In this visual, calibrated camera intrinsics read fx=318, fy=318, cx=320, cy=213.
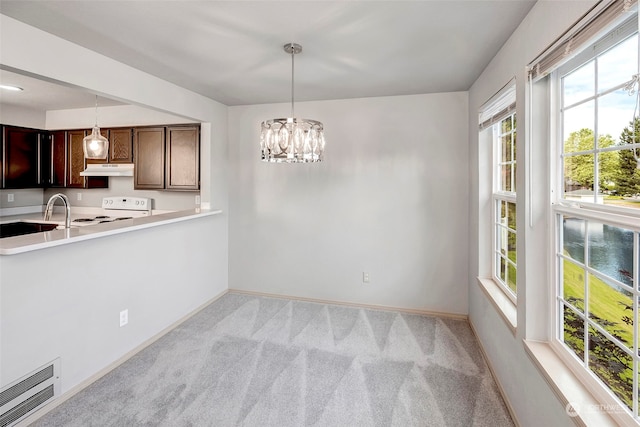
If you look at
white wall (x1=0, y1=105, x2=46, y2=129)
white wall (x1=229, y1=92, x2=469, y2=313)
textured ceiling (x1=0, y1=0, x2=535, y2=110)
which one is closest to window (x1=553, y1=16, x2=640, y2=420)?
textured ceiling (x1=0, y1=0, x2=535, y2=110)

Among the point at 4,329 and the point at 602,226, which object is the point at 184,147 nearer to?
the point at 4,329

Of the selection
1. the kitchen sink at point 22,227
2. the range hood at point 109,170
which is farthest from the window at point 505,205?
the kitchen sink at point 22,227

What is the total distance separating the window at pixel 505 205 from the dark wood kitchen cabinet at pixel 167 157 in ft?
Answer: 10.7

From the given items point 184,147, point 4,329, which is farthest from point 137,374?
point 184,147

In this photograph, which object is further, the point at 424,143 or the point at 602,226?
the point at 424,143

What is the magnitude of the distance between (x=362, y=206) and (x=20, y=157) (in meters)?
4.64

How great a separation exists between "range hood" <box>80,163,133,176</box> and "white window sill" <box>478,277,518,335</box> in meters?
4.30

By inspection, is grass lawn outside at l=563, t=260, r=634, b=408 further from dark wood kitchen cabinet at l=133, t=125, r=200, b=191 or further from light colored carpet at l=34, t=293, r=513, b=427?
dark wood kitchen cabinet at l=133, t=125, r=200, b=191

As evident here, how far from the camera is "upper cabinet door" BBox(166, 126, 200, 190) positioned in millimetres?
3908

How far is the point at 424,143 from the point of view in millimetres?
3545

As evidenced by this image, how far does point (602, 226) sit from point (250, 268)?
3.62 meters

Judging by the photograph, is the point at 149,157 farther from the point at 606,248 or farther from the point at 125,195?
the point at 606,248

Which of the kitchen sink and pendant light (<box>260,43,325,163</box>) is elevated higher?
pendant light (<box>260,43,325,163</box>)

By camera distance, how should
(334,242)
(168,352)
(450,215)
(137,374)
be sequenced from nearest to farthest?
(137,374)
(168,352)
(450,215)
(334,242)
